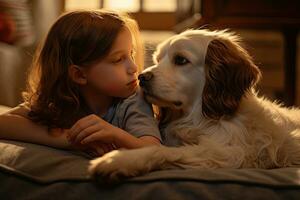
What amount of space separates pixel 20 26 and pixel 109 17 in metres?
1.39

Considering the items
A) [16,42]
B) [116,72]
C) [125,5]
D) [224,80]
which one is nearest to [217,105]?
[224,80]

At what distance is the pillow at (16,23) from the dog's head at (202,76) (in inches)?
58.7

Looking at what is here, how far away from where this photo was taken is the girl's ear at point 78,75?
172 centimetres

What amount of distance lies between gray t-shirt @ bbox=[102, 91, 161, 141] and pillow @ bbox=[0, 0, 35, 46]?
4.55 ft

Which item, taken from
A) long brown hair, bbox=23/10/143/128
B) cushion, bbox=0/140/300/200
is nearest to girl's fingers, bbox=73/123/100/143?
cushion, bbox=0/140/300/200

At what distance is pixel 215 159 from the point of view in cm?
141

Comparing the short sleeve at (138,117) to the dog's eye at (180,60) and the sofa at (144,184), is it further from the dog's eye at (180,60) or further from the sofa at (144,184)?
the sofa at (144,184)

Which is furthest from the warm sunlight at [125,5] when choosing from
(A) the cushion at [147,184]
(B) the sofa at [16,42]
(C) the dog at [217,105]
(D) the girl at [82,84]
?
(A) the cushion at [147,184]

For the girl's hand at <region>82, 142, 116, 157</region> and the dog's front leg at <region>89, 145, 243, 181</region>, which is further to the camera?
the girl's hand at <region>82, 142, 116, 157</region>

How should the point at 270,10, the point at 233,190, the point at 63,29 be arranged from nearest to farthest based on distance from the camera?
1. the point at 233,190
2. the point at 63,29
3. the point at 270,10

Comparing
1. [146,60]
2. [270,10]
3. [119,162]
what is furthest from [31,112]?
[270,10]

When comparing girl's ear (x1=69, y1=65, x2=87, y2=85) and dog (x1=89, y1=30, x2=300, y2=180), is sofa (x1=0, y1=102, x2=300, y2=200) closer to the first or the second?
dog (x1=89, y1=30, x2=300, y2=180)

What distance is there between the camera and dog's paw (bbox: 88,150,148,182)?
3.67 feet

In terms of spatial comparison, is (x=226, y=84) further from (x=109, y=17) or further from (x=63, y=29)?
(x=63, y=29)
